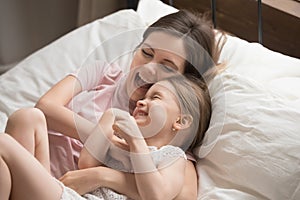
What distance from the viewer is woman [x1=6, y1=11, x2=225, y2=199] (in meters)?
1.40

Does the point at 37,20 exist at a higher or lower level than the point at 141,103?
lower

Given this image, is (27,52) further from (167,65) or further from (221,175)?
(221,175)

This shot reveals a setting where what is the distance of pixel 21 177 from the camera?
1.16 metres

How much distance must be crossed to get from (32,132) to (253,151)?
19.1 inches

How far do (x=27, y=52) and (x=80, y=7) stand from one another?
0.36 m

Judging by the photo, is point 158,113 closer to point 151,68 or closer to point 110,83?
point 151,68

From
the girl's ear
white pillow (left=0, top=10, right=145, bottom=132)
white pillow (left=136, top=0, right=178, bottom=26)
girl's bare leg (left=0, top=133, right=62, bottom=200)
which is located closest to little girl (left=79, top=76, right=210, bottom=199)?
the girl's ear

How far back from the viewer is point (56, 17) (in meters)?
2.59

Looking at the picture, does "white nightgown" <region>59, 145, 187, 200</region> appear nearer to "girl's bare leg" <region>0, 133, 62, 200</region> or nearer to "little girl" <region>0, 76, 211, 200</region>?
"little girl" <region>0, 76, 211, 200</region>

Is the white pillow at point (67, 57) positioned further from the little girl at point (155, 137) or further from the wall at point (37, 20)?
the wall at point (37, 20)

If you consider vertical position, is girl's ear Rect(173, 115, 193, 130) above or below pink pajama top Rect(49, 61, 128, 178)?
above


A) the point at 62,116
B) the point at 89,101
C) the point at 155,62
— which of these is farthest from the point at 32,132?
the point at 155,62

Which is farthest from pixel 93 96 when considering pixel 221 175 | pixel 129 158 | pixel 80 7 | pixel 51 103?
pixel 80 7

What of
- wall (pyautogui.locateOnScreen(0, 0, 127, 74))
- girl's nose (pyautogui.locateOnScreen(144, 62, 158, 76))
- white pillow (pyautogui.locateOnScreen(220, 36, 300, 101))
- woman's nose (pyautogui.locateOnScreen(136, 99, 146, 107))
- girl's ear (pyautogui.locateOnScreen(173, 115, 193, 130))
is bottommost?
wall (pyautogui.locateOnScreen(0, 0, 127, 74))
